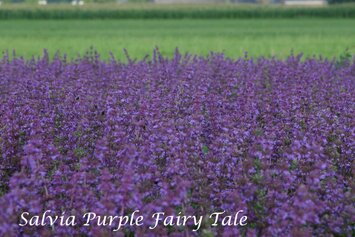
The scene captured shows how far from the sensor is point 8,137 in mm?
5301

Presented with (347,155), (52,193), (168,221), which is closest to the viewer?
(168,221)

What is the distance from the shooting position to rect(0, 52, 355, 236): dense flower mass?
3615mm

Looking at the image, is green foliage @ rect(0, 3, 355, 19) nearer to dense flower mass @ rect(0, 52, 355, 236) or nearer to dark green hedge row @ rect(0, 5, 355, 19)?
dark green hedge row @ rect(0, 5, 355, 19)

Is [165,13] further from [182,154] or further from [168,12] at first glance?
[182,154]

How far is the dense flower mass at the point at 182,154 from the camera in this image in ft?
11.9

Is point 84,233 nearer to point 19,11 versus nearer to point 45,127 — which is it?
point 45,127

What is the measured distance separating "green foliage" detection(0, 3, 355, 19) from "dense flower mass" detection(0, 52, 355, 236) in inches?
1536

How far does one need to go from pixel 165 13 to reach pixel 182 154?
44234 mm

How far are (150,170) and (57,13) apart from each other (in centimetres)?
4419

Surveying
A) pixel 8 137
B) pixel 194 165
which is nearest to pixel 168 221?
pixel 194 165

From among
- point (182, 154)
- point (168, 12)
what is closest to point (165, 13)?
point (168, 12)

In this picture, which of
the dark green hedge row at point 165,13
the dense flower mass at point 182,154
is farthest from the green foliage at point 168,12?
the dense flower mass at point 182,154

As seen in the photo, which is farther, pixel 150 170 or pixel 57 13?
pixel 57 13

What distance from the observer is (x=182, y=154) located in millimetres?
4250
